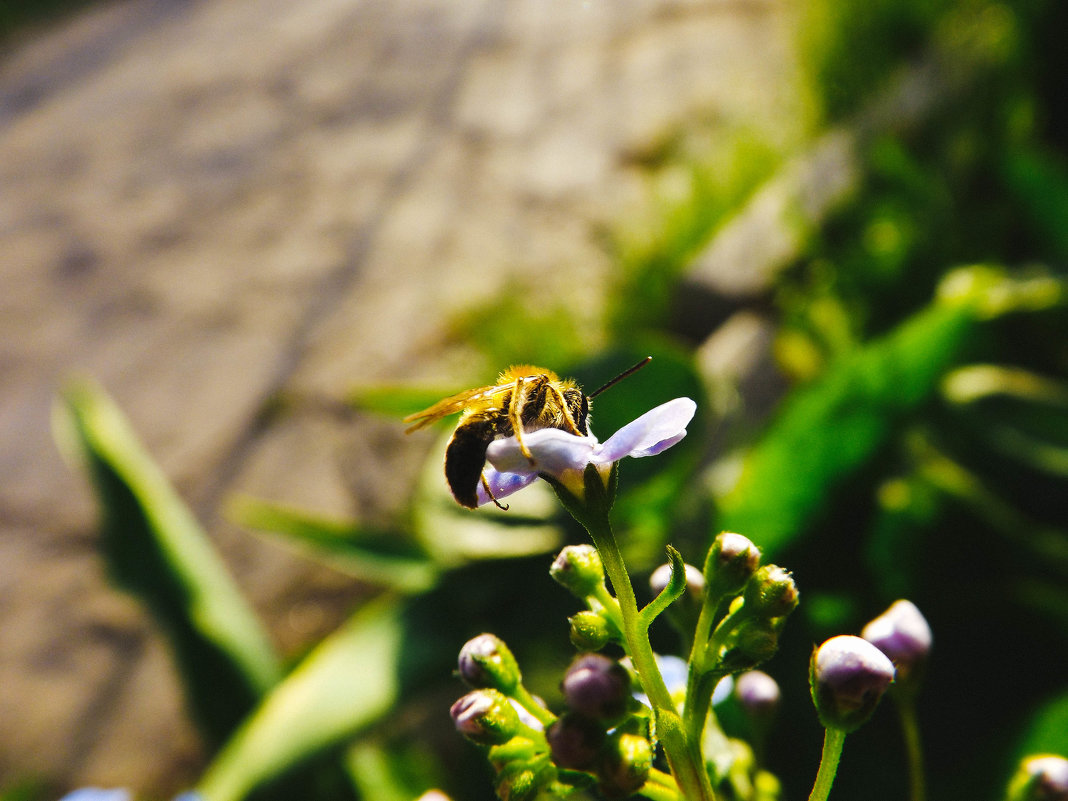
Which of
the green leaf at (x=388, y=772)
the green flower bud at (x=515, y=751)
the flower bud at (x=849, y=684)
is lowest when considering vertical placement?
the green leaf at (x=388, y=772)

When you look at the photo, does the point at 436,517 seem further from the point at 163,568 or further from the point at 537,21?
the point at 537,21

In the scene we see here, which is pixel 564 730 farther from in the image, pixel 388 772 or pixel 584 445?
pixel 388 772

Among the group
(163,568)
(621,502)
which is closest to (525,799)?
(621,502)

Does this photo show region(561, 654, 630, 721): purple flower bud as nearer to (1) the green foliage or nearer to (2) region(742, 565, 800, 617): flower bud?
(2) region(742, 565, 800, 617): flower bud

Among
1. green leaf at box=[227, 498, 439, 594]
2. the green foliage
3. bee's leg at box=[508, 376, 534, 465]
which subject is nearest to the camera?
bee's leg at box=[508, 376, 534, 465]

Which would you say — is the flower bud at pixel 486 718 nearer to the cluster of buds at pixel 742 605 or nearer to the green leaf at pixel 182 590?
the cluster of buds at pixel 742 605

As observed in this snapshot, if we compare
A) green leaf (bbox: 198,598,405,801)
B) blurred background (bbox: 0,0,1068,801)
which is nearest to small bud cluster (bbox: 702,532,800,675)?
blurred background (bbox: 0,0,1068,801)

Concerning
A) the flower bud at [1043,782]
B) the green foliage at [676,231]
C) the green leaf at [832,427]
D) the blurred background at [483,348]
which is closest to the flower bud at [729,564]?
the flower bud at [1043,782]
